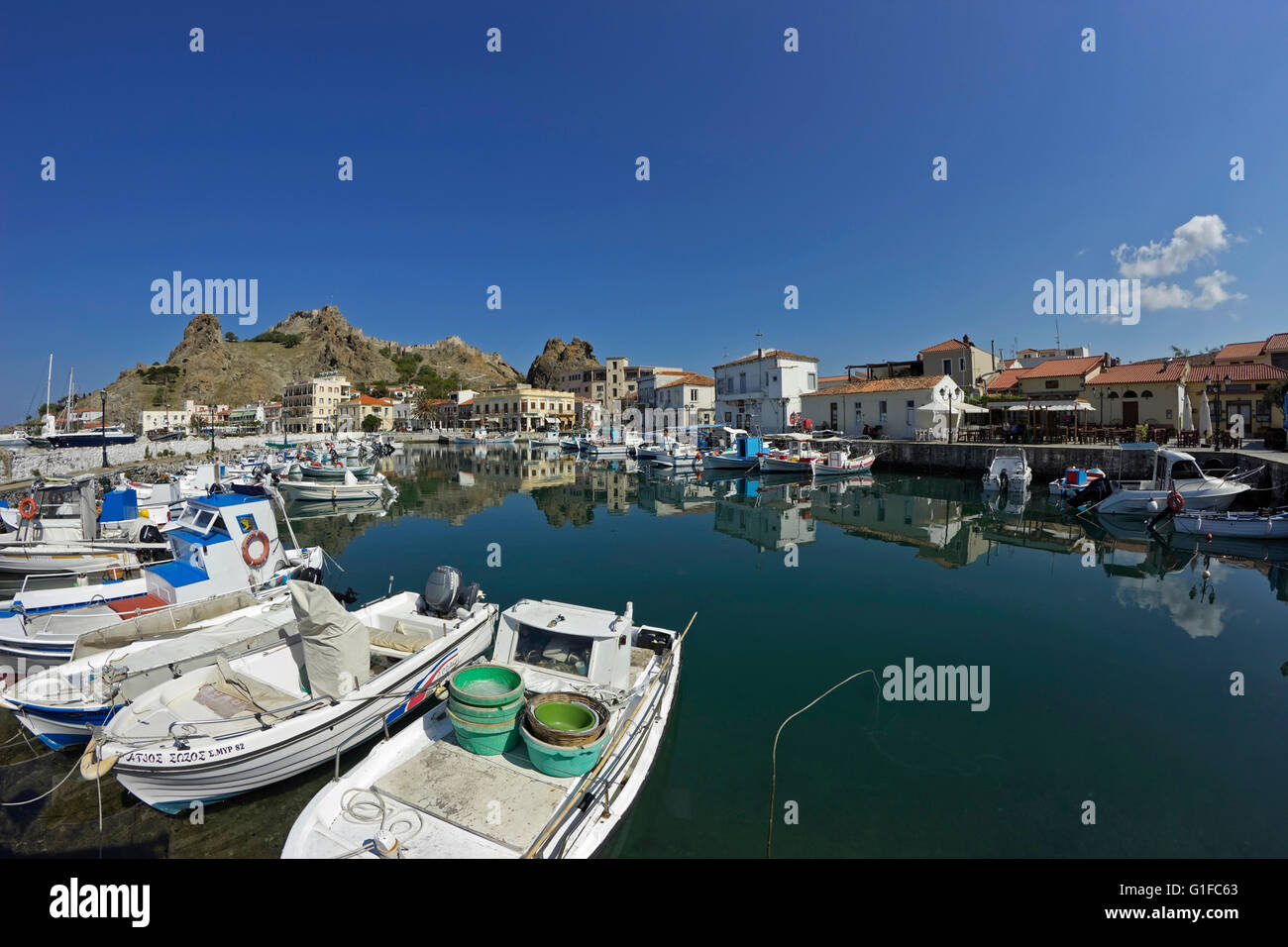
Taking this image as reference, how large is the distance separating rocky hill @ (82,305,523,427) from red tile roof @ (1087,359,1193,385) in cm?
12573

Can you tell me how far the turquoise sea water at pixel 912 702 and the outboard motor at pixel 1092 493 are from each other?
3819mm

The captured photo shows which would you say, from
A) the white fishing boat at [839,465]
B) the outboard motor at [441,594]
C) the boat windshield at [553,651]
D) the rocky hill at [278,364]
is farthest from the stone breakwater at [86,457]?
the rocky hill at [278,364]

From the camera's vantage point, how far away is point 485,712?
19.4 feet

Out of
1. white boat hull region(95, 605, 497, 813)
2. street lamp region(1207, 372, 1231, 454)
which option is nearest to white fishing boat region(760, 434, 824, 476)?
street lamp region(1207, 372, 1231, 454)

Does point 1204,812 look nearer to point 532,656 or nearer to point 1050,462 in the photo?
point 532,656

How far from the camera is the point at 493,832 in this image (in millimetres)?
4852

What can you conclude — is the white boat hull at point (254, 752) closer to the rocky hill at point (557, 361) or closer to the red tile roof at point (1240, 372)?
the red tile roof at point (1240, 372)

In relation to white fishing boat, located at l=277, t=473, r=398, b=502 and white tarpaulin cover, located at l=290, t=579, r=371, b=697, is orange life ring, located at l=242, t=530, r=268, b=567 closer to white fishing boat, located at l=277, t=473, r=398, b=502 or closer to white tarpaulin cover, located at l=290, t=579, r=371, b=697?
white tarpaulin cover, located at l=290, t=579, r=371, b=697

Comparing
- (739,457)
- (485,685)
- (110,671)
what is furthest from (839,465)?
(110,671)

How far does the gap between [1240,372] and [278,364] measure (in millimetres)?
160914

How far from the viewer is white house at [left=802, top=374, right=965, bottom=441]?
42125mm

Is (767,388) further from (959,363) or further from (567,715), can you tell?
(567,715)
